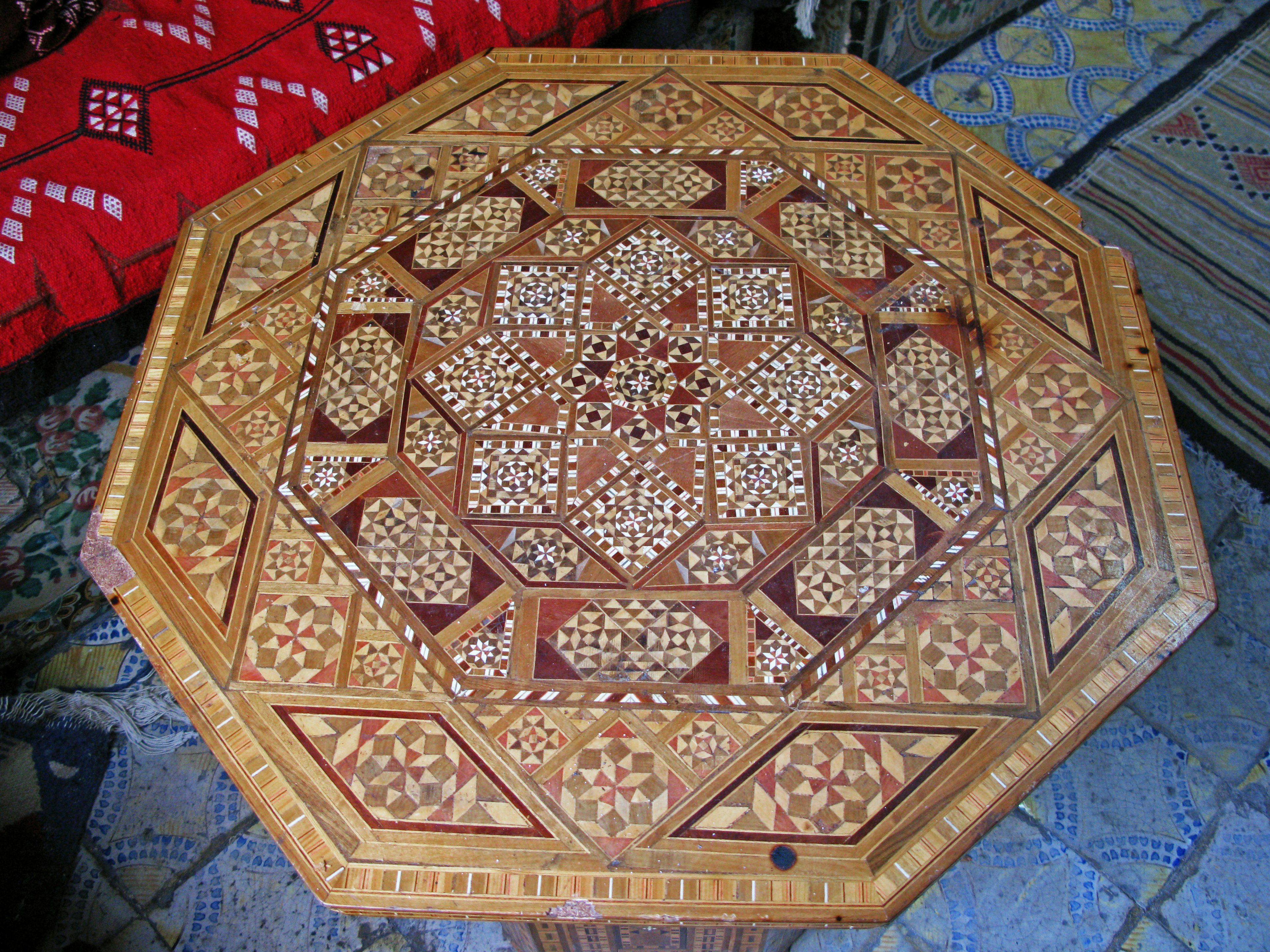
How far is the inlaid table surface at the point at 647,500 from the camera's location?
1.10 m

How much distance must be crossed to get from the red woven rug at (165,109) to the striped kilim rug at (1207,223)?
1439mm

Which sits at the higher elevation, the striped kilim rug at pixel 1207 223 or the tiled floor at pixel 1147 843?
the striped kilim rug at pixel 1207 223

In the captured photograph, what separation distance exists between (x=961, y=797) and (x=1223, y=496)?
1326 mm

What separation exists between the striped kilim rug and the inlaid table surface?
34.7 inches

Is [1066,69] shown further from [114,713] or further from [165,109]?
[114,713]

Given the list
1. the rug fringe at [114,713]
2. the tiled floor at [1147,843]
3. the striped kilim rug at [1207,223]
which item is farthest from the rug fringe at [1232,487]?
the rug fringe at [114,713]

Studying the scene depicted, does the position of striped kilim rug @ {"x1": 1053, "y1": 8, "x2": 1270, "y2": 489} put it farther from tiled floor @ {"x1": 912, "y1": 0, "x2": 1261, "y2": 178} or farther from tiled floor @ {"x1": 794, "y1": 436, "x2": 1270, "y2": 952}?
tiled floor @ {"x1": 794, "y1": 436, "x2": 1270, "y2": 952}

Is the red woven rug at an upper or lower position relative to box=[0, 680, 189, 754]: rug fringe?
upper

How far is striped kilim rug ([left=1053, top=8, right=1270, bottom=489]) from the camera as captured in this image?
214 cm

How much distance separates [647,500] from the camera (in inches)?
50.9

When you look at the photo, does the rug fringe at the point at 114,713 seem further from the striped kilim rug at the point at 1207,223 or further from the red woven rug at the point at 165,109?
the striped kilim rug at the point at 1207,223

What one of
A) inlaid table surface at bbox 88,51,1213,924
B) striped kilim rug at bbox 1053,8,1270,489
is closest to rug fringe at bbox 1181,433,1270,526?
striped kilim rug at bbox 1053,8,1270,489

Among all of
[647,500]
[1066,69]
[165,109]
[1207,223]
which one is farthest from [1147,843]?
[165,109]

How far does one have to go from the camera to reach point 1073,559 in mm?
1241
